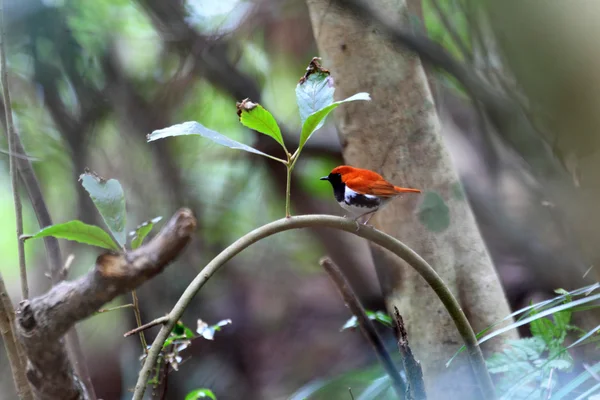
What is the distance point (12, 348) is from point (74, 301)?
0.91 feet

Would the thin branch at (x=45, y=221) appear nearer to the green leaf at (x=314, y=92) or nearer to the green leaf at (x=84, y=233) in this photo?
the green leaf at (x=84, y=233)

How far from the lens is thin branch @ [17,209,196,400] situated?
0.98ft

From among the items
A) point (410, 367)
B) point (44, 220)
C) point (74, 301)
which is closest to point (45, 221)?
point (44, 220)

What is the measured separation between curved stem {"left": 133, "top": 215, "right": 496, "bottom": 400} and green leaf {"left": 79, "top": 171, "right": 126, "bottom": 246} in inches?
3.5

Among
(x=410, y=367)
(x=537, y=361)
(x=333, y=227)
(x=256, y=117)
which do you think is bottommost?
(x=537, y=361)

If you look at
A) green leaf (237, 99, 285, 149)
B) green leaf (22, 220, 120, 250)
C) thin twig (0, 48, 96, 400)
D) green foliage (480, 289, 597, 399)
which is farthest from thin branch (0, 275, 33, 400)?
green foliage (480, 289, 597, 399)

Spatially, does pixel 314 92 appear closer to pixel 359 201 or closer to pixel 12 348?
pixel 359 201

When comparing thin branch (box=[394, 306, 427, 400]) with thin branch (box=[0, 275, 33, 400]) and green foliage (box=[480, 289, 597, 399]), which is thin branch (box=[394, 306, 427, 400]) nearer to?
green foliage (box=[480, 289, 597, 399])

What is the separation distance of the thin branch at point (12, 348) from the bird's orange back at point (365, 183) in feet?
1.37

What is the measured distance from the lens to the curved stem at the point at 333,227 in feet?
1.23

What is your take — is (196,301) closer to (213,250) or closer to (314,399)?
(213,250)

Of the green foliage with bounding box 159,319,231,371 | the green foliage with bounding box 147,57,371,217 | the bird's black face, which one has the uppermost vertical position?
the green foliage with bounding box 147,57,371,217

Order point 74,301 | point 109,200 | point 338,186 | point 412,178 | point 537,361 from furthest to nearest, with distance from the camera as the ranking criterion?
point 412,178, point 338,186, point 537,361, point 109,200, point 74,301

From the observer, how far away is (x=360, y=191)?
0.66 m
